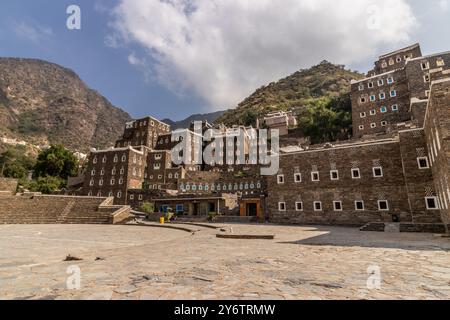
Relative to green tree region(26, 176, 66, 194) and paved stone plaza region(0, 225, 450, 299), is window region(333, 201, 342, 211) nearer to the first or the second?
paved stone plaza region(0, 225, 450, 299)

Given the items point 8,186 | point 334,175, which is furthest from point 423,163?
point 8,186

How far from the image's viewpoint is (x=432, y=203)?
1991 cm

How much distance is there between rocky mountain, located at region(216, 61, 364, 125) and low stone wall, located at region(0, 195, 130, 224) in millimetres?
70933

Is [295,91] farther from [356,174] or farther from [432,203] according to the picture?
[432,203]

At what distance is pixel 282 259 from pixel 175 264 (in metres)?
3.19

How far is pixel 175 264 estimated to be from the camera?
22.0 feet

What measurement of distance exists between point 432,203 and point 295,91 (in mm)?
112021

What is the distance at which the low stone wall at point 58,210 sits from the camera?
29352 mm

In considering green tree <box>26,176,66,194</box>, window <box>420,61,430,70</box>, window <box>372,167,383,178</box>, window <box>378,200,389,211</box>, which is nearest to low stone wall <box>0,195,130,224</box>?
green tree <box>26,176,66,194</box>

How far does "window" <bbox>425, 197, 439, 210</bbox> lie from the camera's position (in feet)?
64.4

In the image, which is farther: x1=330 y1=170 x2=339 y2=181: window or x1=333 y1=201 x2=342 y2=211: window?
x1=330 y1=170 x2=339 y2=181: window

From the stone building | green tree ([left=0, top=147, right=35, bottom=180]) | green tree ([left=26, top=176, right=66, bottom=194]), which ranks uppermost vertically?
the stone building
